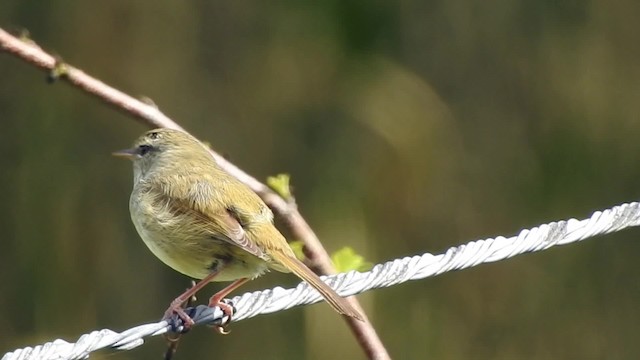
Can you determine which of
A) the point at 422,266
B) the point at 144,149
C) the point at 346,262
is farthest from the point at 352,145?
the point at 422,266

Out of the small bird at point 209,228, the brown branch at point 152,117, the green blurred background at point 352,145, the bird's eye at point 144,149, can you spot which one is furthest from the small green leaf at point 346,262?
the green blurred background at point 352,145

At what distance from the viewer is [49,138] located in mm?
7082

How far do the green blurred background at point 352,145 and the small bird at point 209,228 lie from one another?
2657 millimetres

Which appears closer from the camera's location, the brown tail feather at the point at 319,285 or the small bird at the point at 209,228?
the brown tail feather at the point at 319,285

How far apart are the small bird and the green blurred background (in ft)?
8.72

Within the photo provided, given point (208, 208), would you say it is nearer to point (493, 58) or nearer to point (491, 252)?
point (491, 252)

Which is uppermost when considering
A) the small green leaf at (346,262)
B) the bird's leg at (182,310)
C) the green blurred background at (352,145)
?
the green blurred background at (352,145)

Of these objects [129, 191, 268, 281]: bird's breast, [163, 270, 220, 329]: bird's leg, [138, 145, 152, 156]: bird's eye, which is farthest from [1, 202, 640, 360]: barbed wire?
[138, 145, 152, 156]: bird's eye

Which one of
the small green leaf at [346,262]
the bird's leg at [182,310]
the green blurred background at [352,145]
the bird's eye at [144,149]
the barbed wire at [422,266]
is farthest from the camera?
the green blurred background at [352,145]

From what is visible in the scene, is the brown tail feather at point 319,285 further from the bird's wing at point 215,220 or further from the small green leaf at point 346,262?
the small green leaf at point 346,262

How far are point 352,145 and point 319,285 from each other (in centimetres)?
372

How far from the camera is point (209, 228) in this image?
3928mm

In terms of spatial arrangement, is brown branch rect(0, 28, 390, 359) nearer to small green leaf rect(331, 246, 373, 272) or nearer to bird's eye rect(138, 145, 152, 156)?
small green leaf rect(331, 246, 373, 272)

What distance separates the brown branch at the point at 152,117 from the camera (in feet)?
12.7
